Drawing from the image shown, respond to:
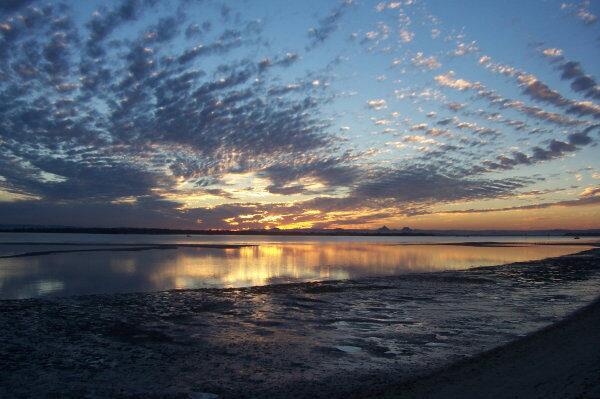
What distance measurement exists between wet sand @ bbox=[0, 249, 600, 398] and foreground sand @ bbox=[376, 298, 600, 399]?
0.25ft

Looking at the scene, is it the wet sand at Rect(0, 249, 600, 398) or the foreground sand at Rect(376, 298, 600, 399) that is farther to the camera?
the wet sand at Rect(0, 249, 600, 398)

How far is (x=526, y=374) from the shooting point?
1016 centimetres

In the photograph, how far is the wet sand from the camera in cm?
1040

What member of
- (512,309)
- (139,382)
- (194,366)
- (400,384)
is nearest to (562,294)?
(512,309)

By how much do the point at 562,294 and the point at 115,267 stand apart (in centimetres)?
3290

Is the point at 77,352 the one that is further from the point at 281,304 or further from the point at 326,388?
the point at 281,304

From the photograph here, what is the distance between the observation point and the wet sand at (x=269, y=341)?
34.1ft

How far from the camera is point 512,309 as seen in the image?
20297 mm

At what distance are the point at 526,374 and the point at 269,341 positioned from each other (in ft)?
25.0

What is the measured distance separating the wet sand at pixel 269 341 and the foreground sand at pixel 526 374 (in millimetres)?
76

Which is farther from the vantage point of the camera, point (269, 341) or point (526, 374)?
point (269, 341)

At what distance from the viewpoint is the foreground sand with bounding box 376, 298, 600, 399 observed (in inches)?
348

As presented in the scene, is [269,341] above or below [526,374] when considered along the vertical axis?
below

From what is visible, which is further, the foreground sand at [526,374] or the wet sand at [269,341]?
the wet sand at [269,341]
